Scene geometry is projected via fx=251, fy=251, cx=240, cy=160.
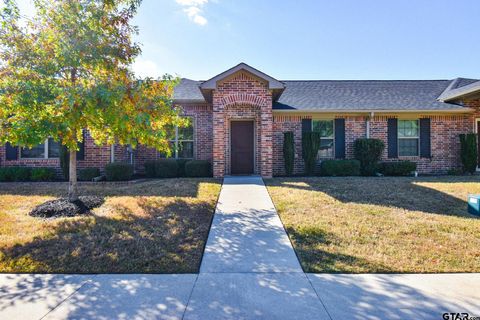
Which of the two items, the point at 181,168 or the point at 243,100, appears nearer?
the point at 243,100

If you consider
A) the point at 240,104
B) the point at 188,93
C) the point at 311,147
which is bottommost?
the point at 311,147

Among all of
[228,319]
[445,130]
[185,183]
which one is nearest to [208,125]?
[185,183]

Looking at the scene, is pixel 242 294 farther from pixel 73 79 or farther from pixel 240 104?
pixel 240 104

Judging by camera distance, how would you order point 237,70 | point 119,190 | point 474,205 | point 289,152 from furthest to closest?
point 289,152, point 237,70, point 119,190, point 474,205

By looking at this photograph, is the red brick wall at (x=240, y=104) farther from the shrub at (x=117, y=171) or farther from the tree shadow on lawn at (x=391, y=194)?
the shrub at (x=117, y=171)

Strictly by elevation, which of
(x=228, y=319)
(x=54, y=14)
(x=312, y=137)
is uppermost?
(x=54, y=14)

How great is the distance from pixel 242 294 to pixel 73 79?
240 inches

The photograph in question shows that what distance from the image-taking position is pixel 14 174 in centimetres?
1049

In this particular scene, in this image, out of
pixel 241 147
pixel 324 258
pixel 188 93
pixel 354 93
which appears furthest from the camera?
pixel 354 93

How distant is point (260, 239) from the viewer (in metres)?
4.46

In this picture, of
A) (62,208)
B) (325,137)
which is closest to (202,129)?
(325,137)

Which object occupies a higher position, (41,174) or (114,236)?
(41,174)

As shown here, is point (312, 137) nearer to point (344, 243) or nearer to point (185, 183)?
point (185, 183)

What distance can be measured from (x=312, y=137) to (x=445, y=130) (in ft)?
21.5
